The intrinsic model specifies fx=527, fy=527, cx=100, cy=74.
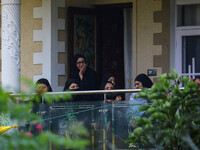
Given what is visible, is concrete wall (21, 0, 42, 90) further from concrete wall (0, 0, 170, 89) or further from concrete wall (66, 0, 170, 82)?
concrete wall (66, 0, 170, 82)

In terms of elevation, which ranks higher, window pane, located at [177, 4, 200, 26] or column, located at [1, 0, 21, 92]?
window pane, located at [177, 4, 200, 26]

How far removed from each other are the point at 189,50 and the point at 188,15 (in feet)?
2.13

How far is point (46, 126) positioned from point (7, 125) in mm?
482

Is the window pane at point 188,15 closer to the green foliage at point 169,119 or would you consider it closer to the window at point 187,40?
the window at point 187,40

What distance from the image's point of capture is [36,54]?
383 inches

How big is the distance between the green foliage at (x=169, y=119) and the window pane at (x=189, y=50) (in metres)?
5.29

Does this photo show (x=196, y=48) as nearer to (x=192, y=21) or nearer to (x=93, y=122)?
(x=192, y=21)

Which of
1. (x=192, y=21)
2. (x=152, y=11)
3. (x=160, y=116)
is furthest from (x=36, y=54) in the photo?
(x=160, y=116)

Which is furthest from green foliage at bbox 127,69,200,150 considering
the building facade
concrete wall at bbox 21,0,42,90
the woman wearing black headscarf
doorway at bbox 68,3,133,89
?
doorway at bbox 68,3,133,89

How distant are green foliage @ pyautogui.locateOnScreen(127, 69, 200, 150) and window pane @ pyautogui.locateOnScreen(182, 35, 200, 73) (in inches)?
208

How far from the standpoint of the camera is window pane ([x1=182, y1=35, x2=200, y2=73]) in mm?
9758

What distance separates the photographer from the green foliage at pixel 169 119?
4391 millimetres

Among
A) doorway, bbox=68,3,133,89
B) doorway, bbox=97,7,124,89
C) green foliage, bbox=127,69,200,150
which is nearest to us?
green foliage, bbox=127,69,200,150

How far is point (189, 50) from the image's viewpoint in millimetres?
9828
